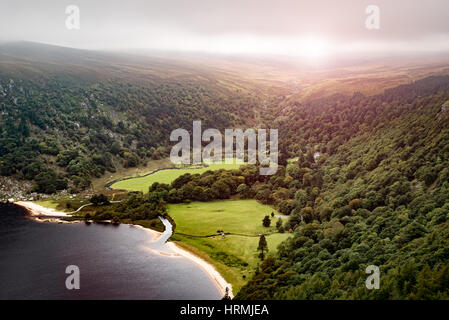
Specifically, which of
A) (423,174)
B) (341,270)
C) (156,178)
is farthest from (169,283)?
(156,178)

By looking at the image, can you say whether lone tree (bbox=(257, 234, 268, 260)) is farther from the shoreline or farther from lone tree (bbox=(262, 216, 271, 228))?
lone tree (bbox=(262, 216, 271, 228))

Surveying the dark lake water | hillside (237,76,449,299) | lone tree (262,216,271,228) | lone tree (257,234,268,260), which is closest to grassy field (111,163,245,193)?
hillside (237,76,449,299)

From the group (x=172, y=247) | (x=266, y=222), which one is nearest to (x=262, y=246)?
(x=266, y=222)

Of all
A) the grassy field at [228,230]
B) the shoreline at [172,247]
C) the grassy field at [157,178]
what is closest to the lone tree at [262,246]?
the grassy field at [228,230]

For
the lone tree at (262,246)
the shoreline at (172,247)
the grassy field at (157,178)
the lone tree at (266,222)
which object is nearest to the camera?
the shoreline at (172,247)

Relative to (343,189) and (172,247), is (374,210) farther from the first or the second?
(172,247)

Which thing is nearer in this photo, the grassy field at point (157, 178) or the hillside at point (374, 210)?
the hillside at point (374, 210)

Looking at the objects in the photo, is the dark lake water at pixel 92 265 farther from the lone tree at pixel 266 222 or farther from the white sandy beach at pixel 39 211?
the lone tree at pixel 266 222
